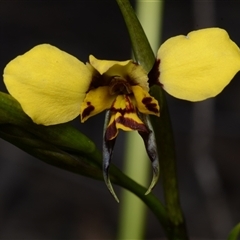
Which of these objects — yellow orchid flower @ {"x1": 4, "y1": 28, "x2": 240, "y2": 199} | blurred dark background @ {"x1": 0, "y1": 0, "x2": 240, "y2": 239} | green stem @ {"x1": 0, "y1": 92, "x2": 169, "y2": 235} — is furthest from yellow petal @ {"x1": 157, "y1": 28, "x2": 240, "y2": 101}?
blurred dark background @ {"x1": 0, "y1": 0, "x2": 240, "y2": 239}

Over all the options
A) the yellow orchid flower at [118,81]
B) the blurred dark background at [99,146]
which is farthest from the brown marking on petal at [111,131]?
the blurred dark background at [99,146]

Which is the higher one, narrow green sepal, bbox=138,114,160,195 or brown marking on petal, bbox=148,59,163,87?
brown marking on petal, bbox=148,59,163,87

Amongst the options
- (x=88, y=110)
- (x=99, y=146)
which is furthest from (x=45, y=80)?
(x=99, y=146)

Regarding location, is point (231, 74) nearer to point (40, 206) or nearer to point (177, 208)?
point (177, 208)

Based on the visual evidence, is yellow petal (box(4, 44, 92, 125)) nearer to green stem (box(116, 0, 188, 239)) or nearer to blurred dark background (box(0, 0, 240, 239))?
green stem (box(116, 0, 188, 239))

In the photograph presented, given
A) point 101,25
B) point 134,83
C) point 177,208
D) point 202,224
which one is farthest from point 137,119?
point 101,25
